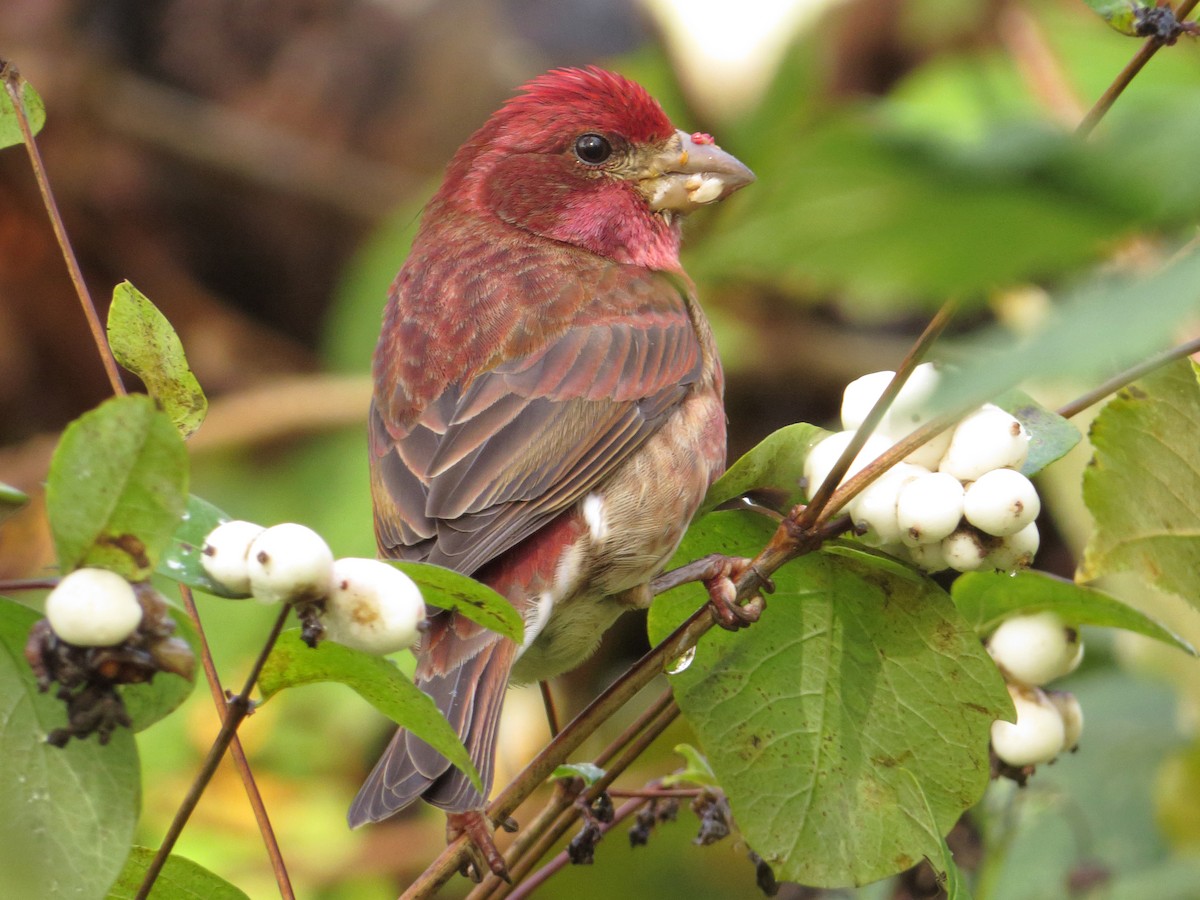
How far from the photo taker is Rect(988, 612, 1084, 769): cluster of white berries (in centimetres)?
187

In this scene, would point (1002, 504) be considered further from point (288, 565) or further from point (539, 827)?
point (288, 565)

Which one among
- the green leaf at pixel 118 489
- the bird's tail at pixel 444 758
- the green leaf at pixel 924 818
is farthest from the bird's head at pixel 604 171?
the green leaf at pixel 118 489

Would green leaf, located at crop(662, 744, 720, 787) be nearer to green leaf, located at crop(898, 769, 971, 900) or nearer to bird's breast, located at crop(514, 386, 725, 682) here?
green leaf, located at crop(898, 769, 971, 900)

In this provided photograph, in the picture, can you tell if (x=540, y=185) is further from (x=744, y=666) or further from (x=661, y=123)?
(x=744, y=666)

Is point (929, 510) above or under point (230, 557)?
under

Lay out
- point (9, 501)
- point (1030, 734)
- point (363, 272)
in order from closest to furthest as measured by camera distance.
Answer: point (9, 501)
point (1030, 734)
point (363, 272)

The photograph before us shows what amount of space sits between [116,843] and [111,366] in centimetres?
58

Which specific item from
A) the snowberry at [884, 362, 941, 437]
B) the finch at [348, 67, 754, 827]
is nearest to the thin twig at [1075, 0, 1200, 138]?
the snowberry at [884, 362, 941, 437]

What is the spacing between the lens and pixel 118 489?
3.81 feet

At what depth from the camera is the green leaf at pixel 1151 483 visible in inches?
65.9

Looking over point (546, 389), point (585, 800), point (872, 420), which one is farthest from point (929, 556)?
point (546, 389)

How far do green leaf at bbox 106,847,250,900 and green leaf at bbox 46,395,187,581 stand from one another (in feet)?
1.58

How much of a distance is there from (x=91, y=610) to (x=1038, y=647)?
3.97 ft

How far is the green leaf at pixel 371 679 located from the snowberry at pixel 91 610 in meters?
0.23
